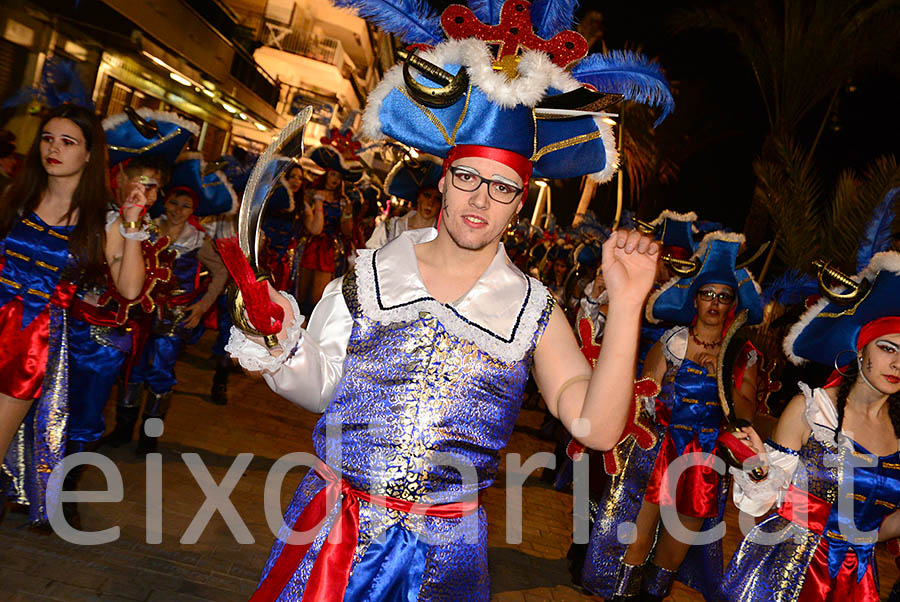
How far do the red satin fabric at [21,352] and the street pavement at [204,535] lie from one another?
35.2 inches

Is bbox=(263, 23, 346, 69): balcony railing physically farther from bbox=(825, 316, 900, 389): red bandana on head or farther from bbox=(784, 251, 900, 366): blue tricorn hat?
bbox=(825, 316, 900, 389): red bandana on head

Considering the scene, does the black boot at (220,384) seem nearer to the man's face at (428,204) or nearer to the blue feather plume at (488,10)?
the man's face at (428,204)

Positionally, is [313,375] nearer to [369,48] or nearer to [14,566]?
[14,566]

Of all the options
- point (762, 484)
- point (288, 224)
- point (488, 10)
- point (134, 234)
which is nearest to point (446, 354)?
point (488, 10)

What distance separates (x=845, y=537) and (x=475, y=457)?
2245mm

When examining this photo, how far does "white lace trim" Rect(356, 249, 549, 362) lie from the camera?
239 centimetres

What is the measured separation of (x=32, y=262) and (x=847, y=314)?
418cm

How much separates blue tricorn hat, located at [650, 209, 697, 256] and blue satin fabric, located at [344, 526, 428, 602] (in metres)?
4.44

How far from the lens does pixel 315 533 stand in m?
2.32

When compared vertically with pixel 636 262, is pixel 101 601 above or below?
below

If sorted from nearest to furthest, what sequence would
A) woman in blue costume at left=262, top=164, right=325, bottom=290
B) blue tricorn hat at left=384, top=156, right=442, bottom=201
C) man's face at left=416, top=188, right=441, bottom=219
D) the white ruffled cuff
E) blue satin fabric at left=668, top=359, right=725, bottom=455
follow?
the white ruffled cuff → blue satin fabric at left=668, top=359, right=725, bottom=455 → man's face at left=416, top=188, right=441, bottom=219 → blue tricorn hat at left=384, top=156, right=442, bottom=201 → woman in blue costume at left=262, top=164, right=325, bottom=290

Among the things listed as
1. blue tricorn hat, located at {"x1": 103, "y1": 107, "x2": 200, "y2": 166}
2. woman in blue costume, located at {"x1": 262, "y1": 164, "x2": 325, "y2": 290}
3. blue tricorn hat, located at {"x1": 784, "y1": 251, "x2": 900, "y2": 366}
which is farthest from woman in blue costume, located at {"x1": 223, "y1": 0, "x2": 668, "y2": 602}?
woman in blue costume, located at {"x1": 262, "y1": 164, "x2": 325, "y2": 290}

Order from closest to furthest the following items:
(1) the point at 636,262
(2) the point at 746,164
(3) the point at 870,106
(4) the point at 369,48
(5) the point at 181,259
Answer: (1) the point at 636,262, (5) the point at 181,259, (3) the point at 870,106, (2) the point at 746,164, (4) the point at 369,48

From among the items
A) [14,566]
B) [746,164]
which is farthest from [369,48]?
[14,566]
